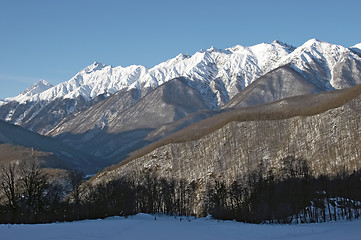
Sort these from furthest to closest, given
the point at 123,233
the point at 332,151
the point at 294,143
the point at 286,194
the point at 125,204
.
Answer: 1. the point at 294,143
2. the point at 332,151
3. the point at 125,204
4. the point at 286,194
5. the point at 123,233

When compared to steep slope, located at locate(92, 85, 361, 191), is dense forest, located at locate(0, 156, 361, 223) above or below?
below

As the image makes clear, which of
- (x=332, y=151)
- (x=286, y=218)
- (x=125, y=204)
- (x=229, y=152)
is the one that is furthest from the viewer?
(x=229, y=152)

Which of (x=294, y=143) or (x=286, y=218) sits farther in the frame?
(x=294, y=143)

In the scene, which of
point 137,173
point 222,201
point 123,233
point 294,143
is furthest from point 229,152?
point 123,233

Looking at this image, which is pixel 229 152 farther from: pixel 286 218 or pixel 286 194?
pixel 286 218

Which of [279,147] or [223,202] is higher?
[279,147]

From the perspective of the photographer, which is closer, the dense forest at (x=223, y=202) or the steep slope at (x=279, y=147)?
the dense forest at (x=223, y=202)

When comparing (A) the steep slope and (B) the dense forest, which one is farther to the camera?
(A) the steep slope

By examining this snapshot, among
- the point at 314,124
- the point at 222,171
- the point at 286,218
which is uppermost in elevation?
the point at 314,124

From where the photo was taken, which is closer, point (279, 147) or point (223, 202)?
point (223, 202)

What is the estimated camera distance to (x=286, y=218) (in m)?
72.8

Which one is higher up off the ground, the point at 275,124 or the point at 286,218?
the point at 275,124

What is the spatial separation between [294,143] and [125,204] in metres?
86.0

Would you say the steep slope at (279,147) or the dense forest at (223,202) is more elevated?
the steep slope at (279,147)
